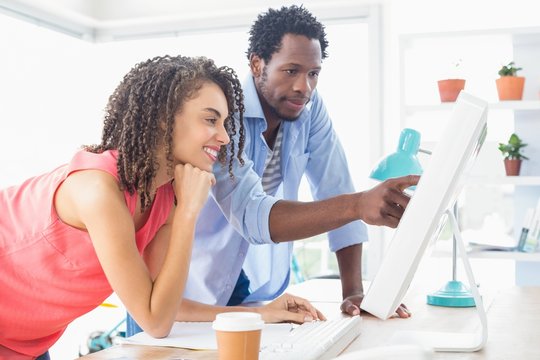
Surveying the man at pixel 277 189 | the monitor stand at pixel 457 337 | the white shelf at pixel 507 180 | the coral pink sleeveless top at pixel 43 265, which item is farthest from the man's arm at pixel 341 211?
the white shelf at pixel 507 180

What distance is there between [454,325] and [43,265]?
2.79 feet

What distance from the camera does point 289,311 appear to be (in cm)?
144

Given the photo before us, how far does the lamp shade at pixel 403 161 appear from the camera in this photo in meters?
1.49

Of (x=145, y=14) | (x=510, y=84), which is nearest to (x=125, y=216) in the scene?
(x=510, y=84)

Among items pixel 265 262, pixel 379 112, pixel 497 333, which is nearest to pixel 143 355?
pixel 497 333

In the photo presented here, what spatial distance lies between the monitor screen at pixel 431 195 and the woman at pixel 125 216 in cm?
47

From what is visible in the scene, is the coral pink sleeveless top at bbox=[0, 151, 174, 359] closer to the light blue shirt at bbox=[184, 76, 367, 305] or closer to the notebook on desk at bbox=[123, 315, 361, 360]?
the notebook on desk at bbox=[123, 315, 361, 360]

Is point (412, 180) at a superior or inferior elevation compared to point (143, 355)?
superior

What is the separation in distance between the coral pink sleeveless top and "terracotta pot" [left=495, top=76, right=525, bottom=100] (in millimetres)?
2523

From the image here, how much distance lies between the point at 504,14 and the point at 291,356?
331 cm

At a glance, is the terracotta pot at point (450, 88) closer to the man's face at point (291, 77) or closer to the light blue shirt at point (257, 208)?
the light blue shirt at point (257, 208)

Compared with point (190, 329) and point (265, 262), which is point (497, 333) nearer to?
point (190, 329)

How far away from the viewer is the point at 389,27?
419cm

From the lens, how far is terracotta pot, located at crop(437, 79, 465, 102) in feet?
11.4
